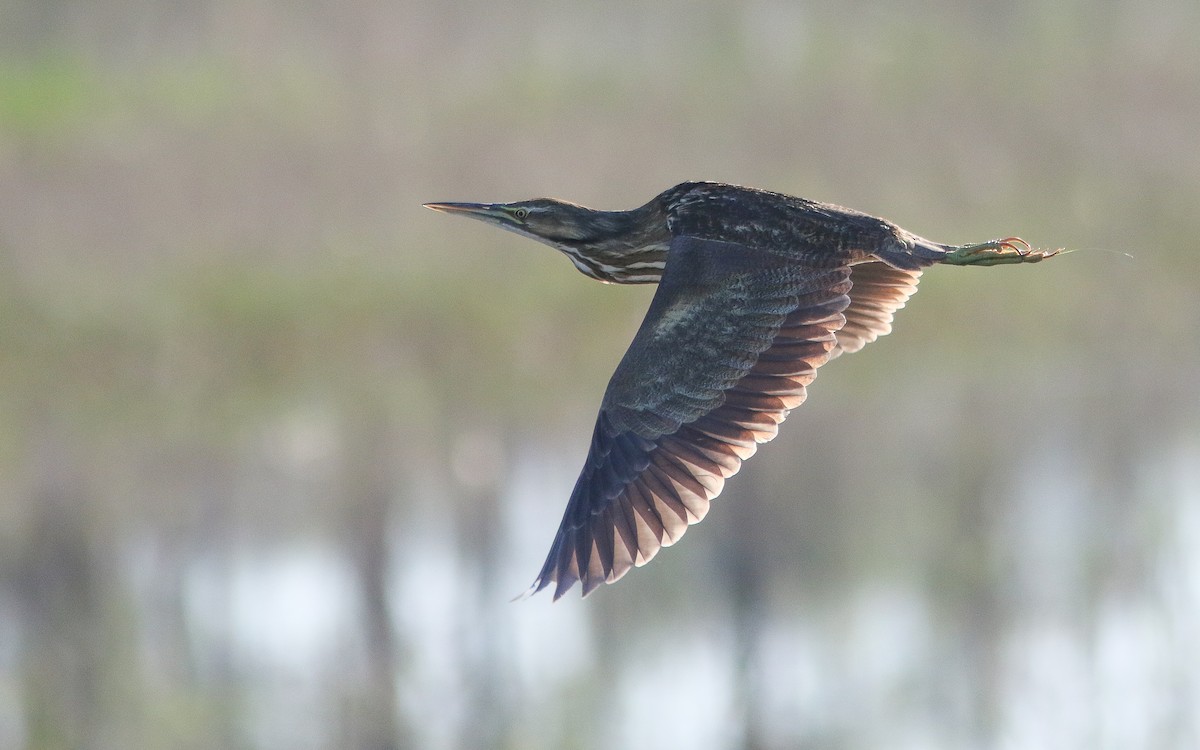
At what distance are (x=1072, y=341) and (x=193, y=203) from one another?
21.1ft

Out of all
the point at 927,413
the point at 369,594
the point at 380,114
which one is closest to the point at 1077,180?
the point at 927,413

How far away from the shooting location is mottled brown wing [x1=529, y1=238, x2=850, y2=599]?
513cm

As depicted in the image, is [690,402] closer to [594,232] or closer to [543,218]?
[594,232]

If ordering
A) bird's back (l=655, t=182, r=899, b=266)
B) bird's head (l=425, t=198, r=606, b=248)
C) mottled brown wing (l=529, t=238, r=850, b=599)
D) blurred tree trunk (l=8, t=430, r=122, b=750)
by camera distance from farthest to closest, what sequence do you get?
1. blurred tree trunk (l=8, t=430, r=122, b=750)
2. bird's head (l=425, t=198, r=606, b=248)
3. bird's back (l=655, t=182, r=899, b=266)
4. mottled brown wing (l=529, t=238, r=850, b=599)

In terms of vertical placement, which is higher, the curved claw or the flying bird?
the curved claw

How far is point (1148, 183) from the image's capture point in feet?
53.4

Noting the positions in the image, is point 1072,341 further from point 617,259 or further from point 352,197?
point 617,259

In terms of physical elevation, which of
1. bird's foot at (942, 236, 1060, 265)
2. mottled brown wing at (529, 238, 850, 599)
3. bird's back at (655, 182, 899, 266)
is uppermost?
bird's back at (655, 182, 899, 266)

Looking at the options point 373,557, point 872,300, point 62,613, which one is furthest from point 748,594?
point 872,300

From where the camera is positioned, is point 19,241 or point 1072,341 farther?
point 1072,341

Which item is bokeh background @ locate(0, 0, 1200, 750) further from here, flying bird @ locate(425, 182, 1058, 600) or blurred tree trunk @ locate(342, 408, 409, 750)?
flying bird @ locate(425, 182, 1058, 600)

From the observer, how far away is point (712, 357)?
206 inches

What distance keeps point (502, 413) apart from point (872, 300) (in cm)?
861

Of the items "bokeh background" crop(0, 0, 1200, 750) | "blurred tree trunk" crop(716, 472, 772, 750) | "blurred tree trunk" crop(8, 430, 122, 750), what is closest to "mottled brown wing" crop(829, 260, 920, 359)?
"bokeh background" crop(0, 0, 1200, 750)
